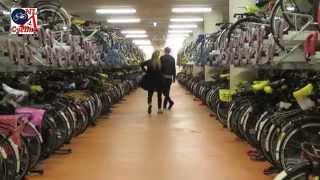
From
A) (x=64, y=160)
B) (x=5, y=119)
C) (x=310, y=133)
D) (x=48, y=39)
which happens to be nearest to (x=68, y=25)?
(x=48, y=39)

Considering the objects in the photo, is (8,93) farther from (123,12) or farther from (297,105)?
(123,12)

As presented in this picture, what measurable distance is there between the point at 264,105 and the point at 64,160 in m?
2.49

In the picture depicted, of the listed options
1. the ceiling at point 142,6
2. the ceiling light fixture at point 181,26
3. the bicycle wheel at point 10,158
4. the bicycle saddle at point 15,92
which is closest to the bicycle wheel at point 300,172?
the bicycle wheel at point 10,158

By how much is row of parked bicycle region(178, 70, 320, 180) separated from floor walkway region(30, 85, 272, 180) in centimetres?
39

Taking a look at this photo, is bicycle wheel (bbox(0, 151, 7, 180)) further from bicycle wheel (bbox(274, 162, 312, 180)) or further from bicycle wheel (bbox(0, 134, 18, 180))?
bicycle wheel (bbox(274, 162, 312, 180))

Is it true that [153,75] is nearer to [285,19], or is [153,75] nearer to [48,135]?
[48,135]

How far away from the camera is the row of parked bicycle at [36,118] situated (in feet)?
16.3

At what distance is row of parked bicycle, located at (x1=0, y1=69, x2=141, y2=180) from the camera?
4973 mm

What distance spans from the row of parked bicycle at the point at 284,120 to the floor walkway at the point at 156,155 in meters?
0.39

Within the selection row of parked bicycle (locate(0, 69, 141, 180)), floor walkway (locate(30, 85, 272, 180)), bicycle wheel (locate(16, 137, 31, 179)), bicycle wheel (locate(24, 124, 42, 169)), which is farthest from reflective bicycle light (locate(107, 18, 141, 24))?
bicycle wheel (locate(16, 137, 31, 179))

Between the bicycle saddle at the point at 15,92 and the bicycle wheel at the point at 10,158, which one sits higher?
the bicycle saddle at the point at 15,92

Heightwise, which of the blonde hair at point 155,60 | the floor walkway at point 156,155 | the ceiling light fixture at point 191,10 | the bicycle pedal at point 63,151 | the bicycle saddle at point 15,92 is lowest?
the floor walkway at point 156,155

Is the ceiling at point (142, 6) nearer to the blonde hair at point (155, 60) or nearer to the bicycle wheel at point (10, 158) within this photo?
the blonde hair at point (155, 60)

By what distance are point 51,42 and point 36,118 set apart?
5.60 feet
